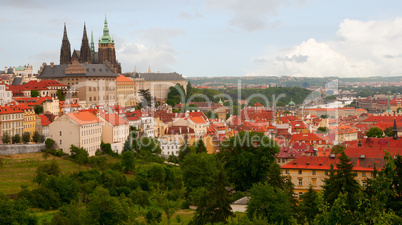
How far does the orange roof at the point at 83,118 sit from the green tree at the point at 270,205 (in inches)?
1294

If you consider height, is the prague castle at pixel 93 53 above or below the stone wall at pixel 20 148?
above

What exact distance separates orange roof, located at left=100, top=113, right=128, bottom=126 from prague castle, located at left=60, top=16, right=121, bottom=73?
Answer: 136ft

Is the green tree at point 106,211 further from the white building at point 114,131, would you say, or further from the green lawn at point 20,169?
the white building at point 114,131

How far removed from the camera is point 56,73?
99.1 m

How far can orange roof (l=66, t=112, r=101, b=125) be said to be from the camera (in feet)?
210

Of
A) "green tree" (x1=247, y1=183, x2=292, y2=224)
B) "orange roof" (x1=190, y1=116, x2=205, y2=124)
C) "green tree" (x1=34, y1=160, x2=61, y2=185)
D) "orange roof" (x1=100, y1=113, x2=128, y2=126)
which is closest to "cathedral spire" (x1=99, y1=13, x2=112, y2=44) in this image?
"orange roof" (x1=190, y1=116, x2=205, y2=124)

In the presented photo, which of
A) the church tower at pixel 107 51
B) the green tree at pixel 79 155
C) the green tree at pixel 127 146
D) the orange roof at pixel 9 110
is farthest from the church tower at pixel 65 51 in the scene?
the green tree at pixel 79 155

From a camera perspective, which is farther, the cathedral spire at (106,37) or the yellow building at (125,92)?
the cathedral spire at (106,37)

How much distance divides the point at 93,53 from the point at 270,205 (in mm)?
96868

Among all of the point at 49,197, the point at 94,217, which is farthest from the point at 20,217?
the point at 49,197

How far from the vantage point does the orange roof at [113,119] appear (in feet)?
231

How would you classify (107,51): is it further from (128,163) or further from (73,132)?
(128,163)

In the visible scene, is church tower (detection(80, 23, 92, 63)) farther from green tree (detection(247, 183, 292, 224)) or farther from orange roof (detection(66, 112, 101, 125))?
green tree (detection(247, 183, 292, 224))

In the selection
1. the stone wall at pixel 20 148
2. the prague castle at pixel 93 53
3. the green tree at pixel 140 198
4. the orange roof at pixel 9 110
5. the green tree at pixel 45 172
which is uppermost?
the prague castle at pixel 93 53
